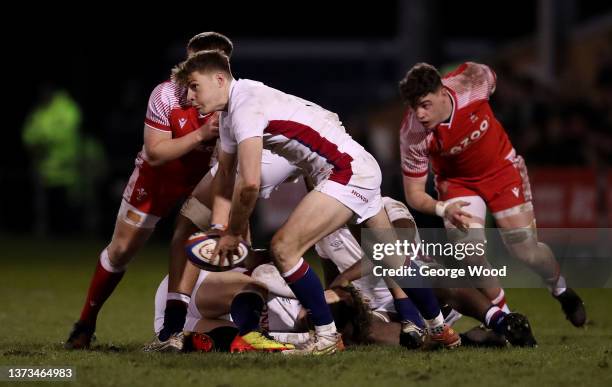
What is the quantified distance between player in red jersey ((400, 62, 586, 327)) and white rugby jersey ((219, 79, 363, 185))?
1116 millimetres

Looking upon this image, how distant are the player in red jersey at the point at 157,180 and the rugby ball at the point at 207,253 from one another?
71 centimetres

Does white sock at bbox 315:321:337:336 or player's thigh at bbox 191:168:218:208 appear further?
player's thigh at bbox 191:168:218:208

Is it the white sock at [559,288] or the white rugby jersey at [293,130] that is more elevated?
the white rugby jersey at [293,130]

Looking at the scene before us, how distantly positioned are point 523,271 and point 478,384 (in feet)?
22.8

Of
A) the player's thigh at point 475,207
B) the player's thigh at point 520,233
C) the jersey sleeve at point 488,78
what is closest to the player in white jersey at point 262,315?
the player's thigh at point 475,207

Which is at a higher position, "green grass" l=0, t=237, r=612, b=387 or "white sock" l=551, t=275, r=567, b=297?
"white sock" l=551, t=275, r=567, b=297

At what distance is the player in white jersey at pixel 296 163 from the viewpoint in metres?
6.44

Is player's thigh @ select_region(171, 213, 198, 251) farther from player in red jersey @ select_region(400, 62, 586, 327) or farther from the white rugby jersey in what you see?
player in red jersey @ select_region(400, 62, 586, 327)

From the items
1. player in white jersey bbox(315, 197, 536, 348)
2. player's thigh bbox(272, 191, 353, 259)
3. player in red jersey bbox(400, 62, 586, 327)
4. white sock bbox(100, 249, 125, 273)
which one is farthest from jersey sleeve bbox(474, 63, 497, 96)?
white sock bbox(100, 249, 125, 273)

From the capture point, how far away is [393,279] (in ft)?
23.2

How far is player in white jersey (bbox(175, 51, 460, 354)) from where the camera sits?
6.44m

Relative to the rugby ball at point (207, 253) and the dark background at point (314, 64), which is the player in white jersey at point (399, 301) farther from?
the dark background at point (314, 64)

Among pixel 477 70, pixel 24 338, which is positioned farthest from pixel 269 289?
pixel 477 70

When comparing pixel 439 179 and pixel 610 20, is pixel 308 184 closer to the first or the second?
pixel 439 179
